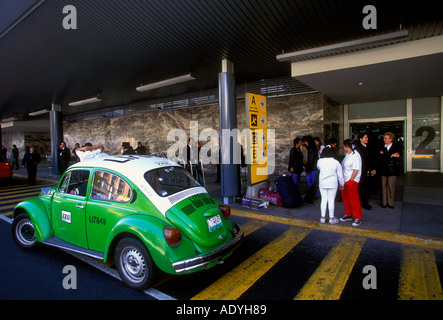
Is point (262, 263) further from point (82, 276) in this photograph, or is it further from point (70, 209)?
point (70, 209)

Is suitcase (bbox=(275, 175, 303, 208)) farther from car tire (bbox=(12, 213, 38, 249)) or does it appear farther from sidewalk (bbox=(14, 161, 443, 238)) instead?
car tire (bbox=(12, 213, 38, 249))

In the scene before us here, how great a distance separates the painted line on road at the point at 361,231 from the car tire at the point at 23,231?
4347 millimetres

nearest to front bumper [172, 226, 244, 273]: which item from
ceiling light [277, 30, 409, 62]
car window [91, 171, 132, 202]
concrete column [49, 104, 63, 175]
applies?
car window [91, 171, 132, 202]

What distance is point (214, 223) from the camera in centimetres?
375

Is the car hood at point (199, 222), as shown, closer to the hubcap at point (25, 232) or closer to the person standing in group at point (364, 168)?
the hubcap at point (25, 232)

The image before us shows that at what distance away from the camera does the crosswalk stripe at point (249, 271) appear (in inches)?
129

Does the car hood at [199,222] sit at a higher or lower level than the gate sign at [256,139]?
lower

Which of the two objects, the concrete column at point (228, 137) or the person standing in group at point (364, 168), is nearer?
the person standing in group at point (364, 168)

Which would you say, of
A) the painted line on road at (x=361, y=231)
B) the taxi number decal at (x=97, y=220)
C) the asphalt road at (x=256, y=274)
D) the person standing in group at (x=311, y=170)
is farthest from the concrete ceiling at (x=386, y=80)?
the taxi number decal at (x=97, y=220)

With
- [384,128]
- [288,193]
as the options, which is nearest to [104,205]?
[288,193]

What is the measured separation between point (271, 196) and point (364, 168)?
8.36 feet

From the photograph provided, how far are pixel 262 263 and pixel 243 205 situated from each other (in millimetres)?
3682

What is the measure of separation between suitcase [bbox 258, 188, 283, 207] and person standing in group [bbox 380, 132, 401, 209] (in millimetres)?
2736

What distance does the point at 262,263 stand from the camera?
13.5ft
